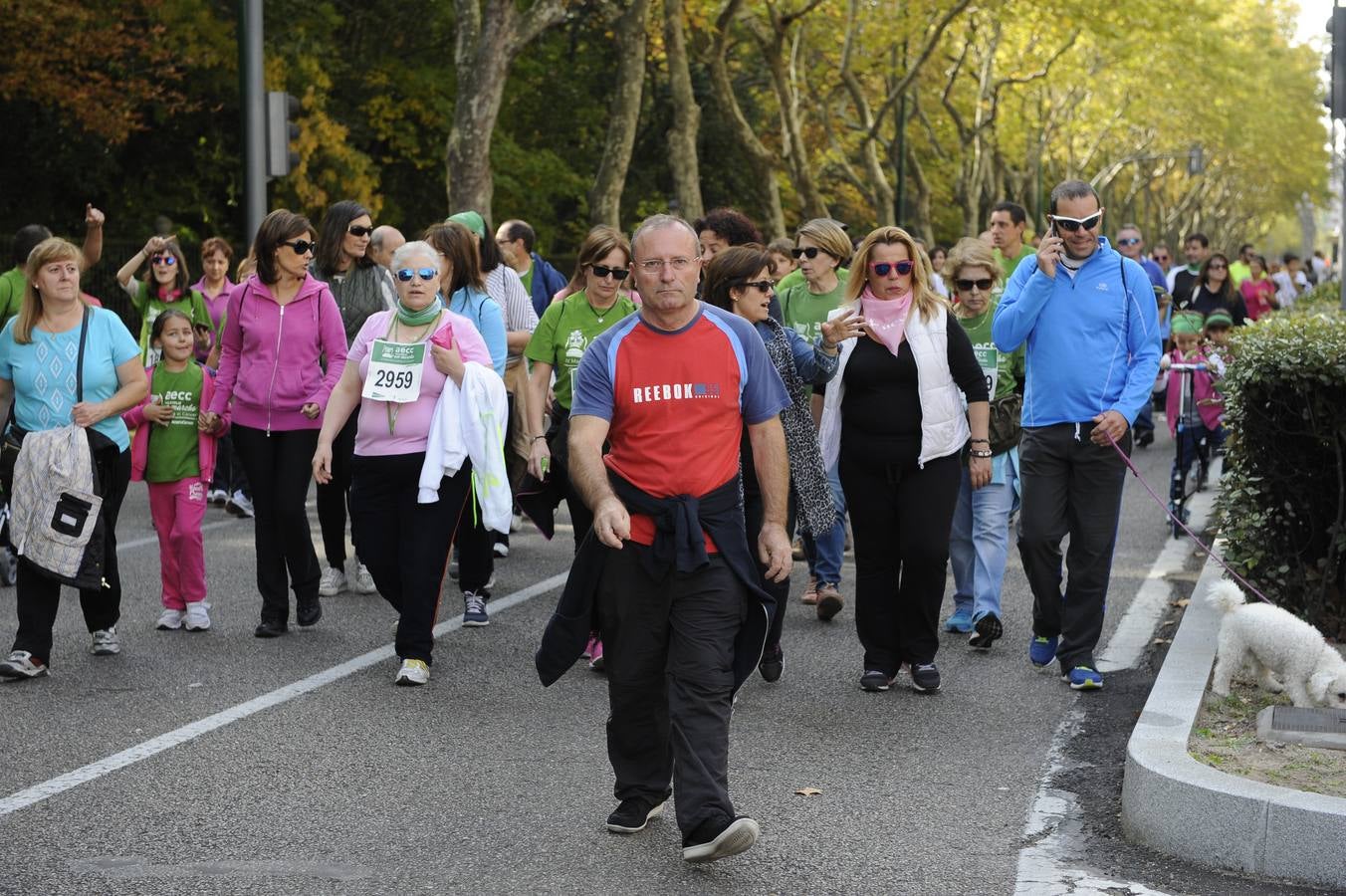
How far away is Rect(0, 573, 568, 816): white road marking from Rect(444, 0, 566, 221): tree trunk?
38.0 feet

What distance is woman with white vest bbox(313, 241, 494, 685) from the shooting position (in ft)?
25.2

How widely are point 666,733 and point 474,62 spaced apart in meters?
15.6

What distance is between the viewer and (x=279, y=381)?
858 cm

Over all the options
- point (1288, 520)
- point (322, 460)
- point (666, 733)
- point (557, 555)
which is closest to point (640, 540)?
point (666, 733)

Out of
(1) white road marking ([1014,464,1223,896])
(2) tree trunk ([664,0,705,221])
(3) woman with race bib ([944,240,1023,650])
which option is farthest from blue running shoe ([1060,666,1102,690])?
(2) tree trunk ([664,0,705,221])

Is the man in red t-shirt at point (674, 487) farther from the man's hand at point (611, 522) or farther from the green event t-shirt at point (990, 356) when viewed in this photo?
the green event t-shirt at point (990, 356)

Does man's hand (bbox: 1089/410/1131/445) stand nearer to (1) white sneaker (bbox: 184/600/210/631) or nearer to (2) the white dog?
(2) the white dog

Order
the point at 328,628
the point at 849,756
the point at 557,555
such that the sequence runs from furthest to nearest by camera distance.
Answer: the point at 557,555 < the point at 328,628 < the point at 849,756

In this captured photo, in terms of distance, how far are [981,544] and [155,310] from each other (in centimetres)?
621

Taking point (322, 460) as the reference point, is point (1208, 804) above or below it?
below

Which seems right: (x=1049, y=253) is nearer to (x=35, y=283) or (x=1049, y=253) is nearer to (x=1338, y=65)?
(x=35, y=283)

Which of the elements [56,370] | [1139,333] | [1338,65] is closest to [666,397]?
[1139,333]

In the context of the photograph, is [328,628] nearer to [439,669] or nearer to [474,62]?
[439,669]

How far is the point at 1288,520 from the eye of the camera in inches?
323
